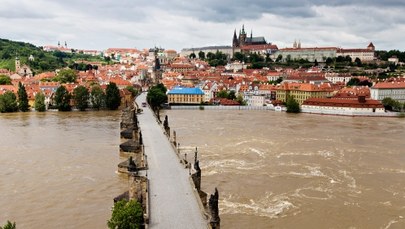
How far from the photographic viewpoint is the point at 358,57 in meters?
112

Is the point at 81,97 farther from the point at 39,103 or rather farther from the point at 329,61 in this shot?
the point at 329,61

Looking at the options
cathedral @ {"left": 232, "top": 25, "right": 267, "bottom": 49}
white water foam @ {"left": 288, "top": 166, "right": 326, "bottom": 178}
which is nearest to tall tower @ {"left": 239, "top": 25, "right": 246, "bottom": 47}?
cathedral @ {"left": 232, "top": 25, "right": 267, "bottom": 49}

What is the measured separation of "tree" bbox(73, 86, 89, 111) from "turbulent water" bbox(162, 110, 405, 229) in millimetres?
16633

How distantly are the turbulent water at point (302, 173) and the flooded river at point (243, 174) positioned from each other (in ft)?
0.14

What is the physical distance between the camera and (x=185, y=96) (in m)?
61.2

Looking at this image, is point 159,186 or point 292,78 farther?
point 292,78

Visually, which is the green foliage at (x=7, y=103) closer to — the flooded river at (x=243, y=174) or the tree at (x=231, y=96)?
the flooded river at (x=243, y=174)

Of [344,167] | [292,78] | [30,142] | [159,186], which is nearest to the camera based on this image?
[159,186]

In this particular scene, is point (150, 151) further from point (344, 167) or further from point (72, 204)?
point (344, 167)

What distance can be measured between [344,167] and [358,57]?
312 ft

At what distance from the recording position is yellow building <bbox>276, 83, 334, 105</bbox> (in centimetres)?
6075

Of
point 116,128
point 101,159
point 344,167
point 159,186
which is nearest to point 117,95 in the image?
point 116,128

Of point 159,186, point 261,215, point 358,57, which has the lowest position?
point 261,215

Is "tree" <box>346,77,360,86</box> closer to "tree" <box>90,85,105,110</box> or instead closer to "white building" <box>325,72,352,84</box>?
"white building" <box>325,72,352,84</box>
